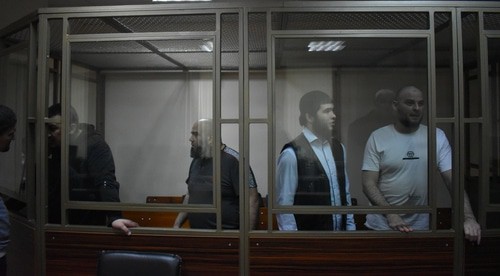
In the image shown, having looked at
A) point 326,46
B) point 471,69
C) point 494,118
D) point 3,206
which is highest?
point 326,46

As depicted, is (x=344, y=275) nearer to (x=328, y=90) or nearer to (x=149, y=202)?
(x=328, y=90)

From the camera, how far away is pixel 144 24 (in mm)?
2146

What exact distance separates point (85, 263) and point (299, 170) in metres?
1.35

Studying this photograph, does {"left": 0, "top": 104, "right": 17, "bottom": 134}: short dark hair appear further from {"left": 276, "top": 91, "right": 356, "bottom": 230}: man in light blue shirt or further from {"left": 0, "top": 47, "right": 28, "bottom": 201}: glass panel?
{"left": 276, "top": 91, "right": 356, "bottom": 230}: man in light blue shirt

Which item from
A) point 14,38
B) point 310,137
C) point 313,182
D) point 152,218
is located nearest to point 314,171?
point 313,182

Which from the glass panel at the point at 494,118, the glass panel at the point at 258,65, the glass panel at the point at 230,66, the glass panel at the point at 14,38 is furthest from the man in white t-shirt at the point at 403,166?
the glass panel at the point at 14,38

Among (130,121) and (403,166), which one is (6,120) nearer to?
(130,121)

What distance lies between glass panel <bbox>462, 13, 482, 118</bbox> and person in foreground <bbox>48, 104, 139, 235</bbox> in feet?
6.67

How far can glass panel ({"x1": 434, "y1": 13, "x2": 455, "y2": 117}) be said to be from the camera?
1.99 meters

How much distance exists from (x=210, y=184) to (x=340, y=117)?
0.83 m

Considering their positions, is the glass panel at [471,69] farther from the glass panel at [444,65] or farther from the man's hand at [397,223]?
the man's hand at [397,223]

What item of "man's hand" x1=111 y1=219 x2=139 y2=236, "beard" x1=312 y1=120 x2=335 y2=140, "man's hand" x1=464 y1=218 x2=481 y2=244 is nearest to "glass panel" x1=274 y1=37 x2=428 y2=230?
"beard" x1=312 y1=120 x2=335 y2=140

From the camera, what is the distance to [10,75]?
100 inches

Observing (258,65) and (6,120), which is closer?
(6,120)
